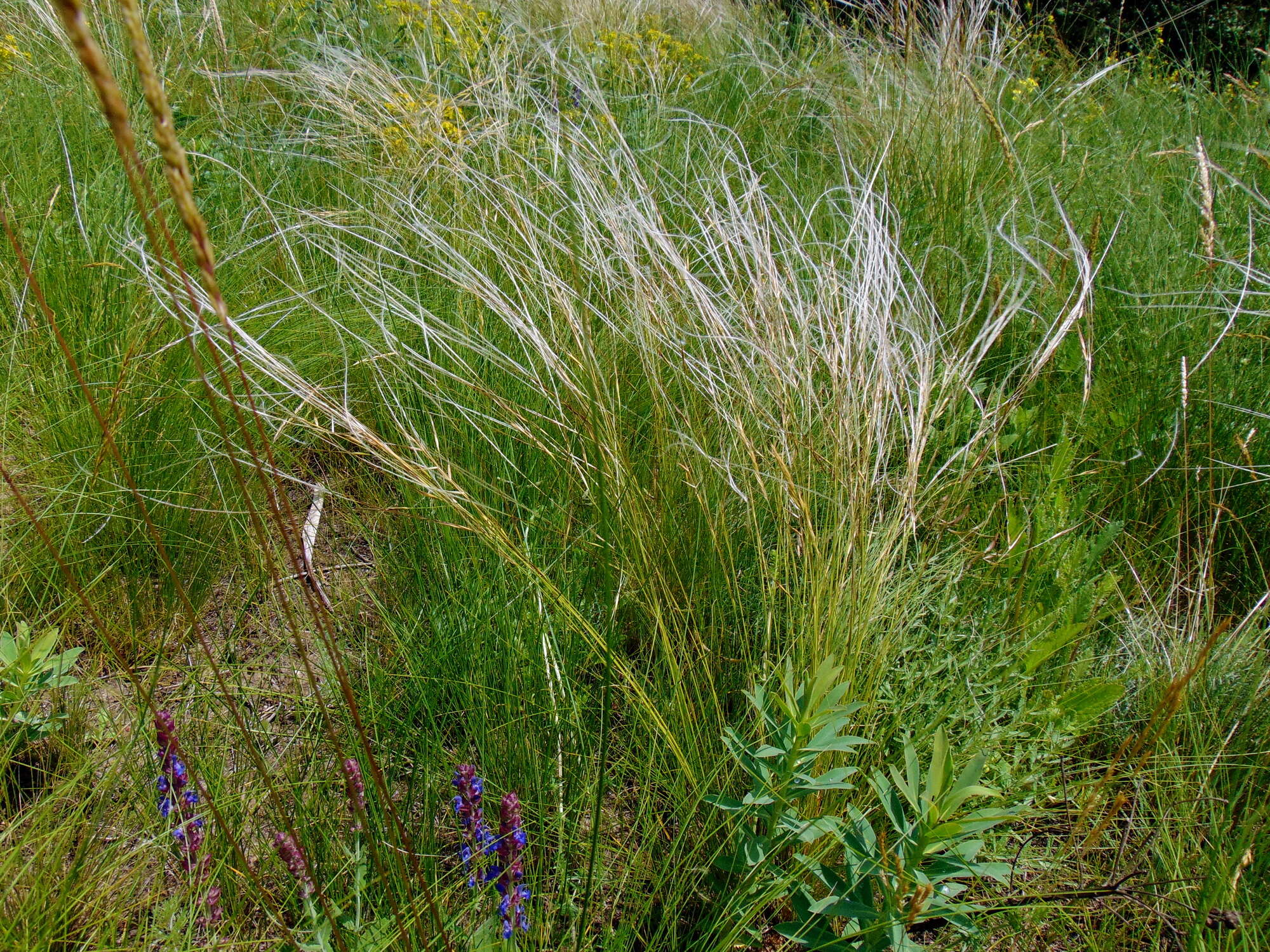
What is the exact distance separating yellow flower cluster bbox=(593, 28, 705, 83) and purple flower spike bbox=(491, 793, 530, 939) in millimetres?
2718

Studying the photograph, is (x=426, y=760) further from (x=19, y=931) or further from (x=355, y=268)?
(x=355, y=268)

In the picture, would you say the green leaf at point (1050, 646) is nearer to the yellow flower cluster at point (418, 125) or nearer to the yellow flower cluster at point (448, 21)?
the yellow flower cluster at point (418, 125)

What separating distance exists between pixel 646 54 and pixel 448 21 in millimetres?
984

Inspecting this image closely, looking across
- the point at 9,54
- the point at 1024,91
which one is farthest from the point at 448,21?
the point at 1024,91

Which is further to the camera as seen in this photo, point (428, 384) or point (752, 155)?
point (752, 155)

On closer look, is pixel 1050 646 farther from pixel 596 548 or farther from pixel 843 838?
pixel 596 548

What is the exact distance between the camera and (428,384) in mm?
1849

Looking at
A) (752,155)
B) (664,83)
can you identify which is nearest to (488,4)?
(664,83)

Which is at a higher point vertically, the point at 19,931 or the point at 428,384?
the point at 428,384

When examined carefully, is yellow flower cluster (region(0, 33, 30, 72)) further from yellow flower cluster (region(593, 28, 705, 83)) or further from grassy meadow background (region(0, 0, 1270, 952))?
yellow flower cluster (region(593, 28, 705, 83))

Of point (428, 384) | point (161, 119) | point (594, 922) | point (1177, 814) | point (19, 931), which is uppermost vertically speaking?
point (161, 119)

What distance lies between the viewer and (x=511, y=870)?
105cm

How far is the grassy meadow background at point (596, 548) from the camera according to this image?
1153 millimetres

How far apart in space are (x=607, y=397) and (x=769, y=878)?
0.72m
